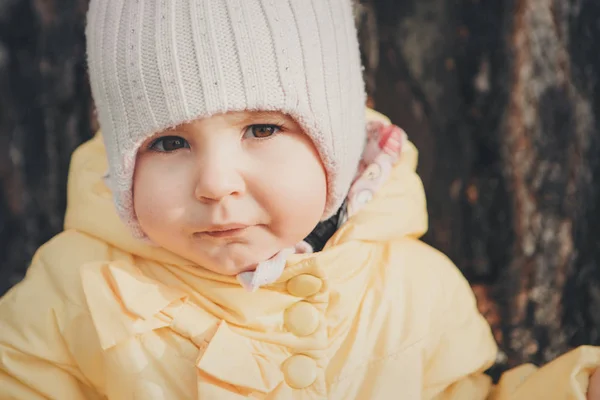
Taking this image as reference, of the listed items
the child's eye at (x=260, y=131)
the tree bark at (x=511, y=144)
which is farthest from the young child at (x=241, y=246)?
the tree bark at (x=511, y=144)

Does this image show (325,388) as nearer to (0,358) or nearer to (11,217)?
(0,358)

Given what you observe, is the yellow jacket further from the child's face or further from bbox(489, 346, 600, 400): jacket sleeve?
the child's face

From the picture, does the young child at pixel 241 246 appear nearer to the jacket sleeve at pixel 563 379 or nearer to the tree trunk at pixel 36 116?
the jacket sleeve at pixel 563 379

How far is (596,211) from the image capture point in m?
1.83

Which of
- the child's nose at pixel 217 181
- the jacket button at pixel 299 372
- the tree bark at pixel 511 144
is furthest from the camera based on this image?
the tree bark at pixel 511 144

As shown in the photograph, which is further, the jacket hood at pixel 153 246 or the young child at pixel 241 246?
the jacket hood at pixel 153 246

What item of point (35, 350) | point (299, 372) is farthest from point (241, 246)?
point (35, 350)

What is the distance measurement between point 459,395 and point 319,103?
66cm

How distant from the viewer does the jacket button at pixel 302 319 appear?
131 centimetres

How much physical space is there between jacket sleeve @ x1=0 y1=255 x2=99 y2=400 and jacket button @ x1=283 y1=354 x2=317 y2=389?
16.1 inches

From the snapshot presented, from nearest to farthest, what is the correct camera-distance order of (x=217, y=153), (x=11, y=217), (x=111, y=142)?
(x=217, y=153)
(x=111, y=142)
(x=11, y=217)

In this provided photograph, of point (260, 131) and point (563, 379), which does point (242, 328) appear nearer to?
point (260, 131)

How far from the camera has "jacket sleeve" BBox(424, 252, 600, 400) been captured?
1.34 meters

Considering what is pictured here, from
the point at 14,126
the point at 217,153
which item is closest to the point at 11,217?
the point at 14,126
